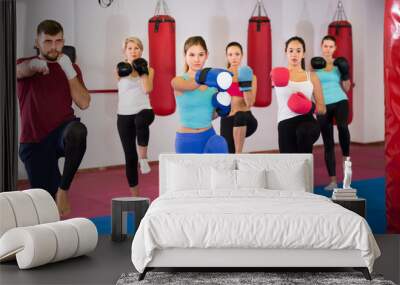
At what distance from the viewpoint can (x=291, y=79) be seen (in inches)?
292

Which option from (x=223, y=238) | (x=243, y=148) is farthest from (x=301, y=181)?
(x=223, y=238)

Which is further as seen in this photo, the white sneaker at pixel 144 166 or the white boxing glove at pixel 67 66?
the white sneaker at pixel 144 166

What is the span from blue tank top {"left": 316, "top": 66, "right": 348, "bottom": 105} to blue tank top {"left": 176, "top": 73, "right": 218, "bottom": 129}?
105 centimetres

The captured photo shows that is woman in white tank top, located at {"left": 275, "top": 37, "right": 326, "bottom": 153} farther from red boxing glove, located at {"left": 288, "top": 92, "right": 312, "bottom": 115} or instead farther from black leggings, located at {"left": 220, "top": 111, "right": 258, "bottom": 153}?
black leggings, located at {"left": 220, "top": 111, "right": 258, "bottom": 153}

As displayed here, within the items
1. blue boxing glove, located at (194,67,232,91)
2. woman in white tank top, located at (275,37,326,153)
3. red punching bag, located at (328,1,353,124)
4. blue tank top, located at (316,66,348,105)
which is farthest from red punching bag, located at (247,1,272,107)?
red punching bag, located at (328,1,353,124)

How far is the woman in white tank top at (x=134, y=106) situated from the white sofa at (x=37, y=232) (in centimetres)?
123

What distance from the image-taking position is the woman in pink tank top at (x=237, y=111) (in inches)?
290

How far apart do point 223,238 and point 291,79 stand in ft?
8.39

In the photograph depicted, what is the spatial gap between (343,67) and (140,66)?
196 cm

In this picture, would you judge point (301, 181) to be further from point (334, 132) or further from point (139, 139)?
point (139, 139)

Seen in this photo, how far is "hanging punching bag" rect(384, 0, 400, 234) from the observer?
23.0ft

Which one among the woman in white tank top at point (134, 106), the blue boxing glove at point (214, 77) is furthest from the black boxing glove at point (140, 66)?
the blue boxing glove at point (214, 77)

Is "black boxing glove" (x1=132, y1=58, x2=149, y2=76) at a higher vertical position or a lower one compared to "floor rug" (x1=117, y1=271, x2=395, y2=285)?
A: higher

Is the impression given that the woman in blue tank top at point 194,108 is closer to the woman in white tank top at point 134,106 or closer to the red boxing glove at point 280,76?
the woman in white tank top at point 134,106
